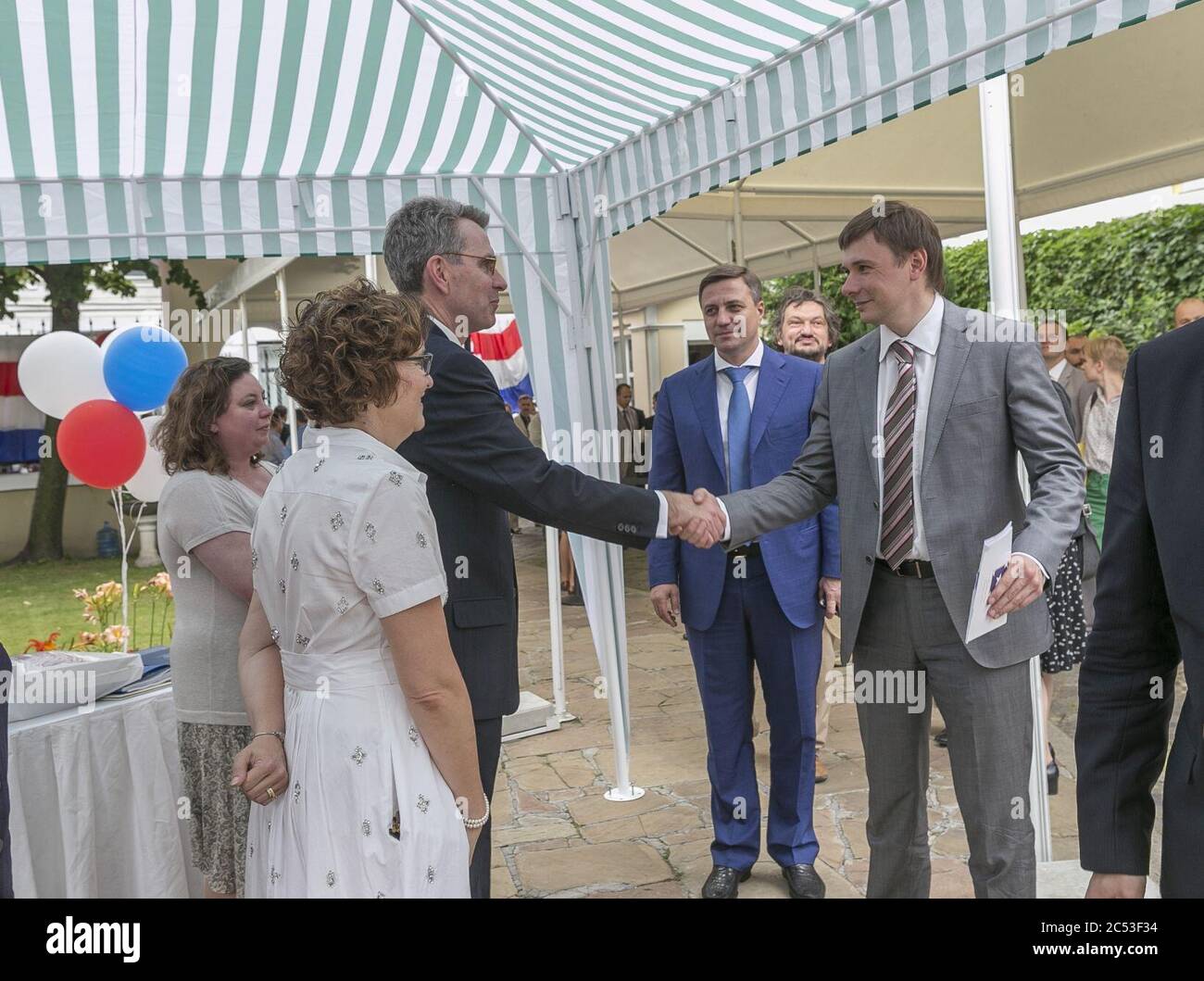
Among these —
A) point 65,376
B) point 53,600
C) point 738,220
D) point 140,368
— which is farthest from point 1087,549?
point 53,600

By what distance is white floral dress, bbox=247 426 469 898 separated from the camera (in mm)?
1967

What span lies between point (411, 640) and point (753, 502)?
4.94 feet

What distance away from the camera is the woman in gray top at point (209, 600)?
10.0 feet

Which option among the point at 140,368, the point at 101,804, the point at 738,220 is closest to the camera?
the point at 101,804

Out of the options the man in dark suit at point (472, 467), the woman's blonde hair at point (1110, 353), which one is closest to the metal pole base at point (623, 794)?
the man in dark suit at point (472, 467)

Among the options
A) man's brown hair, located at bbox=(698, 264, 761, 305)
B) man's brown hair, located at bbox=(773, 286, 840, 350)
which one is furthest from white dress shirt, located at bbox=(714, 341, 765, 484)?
man's brown hair, located at bbox=(773, 286, 840, 350)

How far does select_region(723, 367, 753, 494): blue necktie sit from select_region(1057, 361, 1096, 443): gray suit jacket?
14.8ft

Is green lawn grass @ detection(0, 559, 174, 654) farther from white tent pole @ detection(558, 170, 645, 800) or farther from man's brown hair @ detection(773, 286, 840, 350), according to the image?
man's brown hair @ detection(773, 286, 840, 350)

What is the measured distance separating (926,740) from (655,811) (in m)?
2.16

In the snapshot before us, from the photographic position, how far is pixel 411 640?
197 centimetres

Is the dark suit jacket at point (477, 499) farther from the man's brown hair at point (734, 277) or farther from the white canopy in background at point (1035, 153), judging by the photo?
the white canopy in background at point (1035, 153)

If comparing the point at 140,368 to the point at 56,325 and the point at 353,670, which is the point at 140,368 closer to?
the point at 353,670

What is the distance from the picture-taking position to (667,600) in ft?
12.9

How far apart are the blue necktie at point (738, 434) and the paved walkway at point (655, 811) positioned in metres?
1.47
